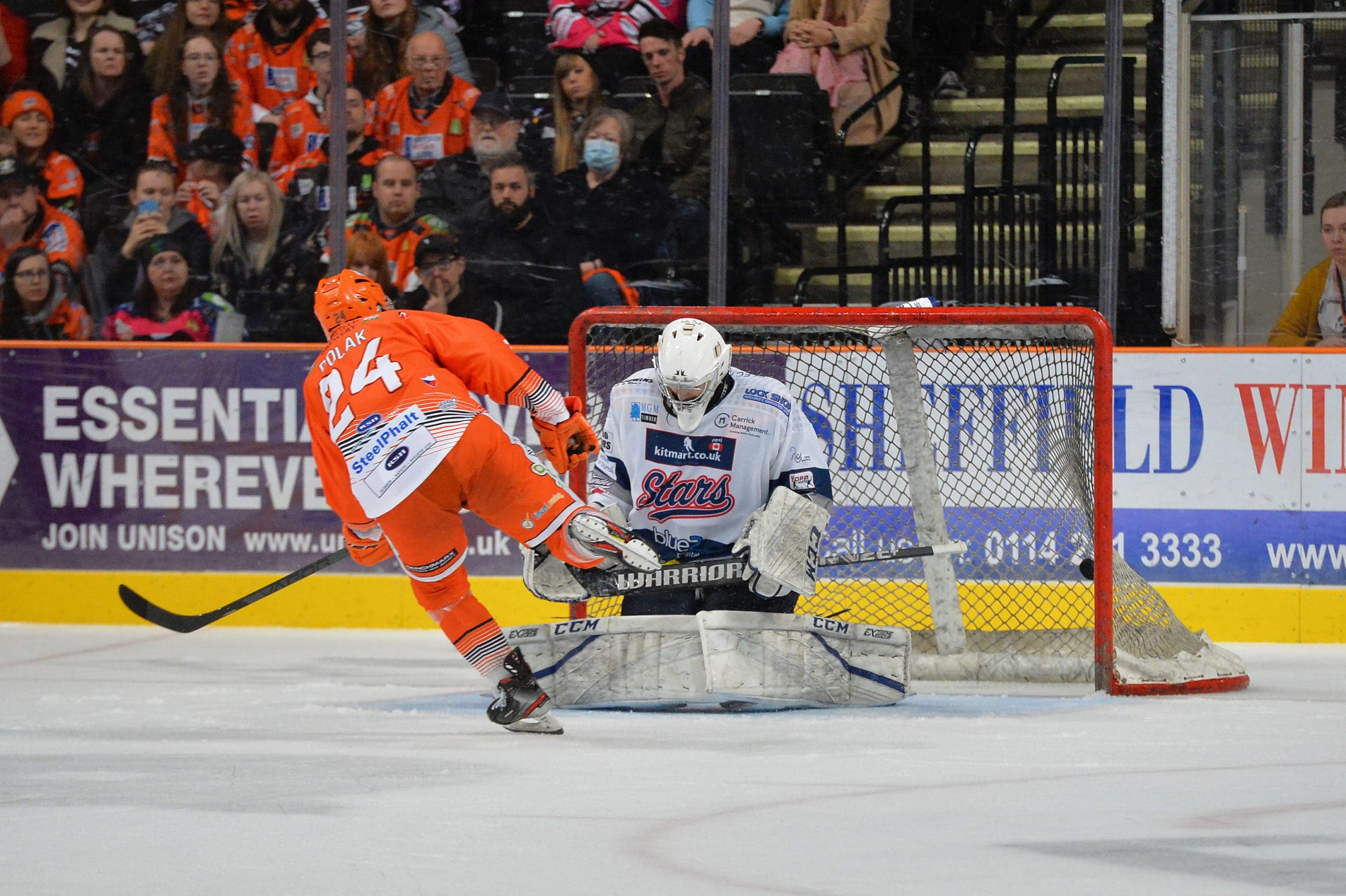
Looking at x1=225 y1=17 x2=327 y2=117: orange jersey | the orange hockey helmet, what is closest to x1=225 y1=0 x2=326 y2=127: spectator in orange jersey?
x1=225 y1=17 x2=327 y2=117: orange jersey

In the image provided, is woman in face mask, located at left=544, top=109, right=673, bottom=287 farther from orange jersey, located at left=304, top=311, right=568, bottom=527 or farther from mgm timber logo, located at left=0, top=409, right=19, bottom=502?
orange jersey, located at left=304, top=311, right=568, bottom=527

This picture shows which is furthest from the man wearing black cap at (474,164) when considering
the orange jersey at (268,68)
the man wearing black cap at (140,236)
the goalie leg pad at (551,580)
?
the goalie leg pad at (551,580)

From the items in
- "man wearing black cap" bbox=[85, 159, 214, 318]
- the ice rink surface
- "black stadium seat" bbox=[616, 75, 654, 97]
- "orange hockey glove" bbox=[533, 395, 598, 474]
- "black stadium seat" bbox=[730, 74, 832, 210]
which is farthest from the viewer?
"man wearing black cap" bbox=[85, 159, 214, 318]

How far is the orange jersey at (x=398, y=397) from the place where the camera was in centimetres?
412

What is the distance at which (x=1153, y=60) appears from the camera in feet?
20.4

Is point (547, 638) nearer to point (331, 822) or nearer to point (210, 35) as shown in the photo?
point (331, 822)

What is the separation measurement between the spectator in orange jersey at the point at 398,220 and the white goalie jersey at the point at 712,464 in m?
2.58

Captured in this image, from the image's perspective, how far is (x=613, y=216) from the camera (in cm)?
687

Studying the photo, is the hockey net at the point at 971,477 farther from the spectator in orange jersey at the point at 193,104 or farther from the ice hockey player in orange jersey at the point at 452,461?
the spectator in orange jersey at the point at 193,104

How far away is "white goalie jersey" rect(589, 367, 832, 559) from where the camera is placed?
4582 millimetres

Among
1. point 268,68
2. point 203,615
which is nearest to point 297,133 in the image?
point 268,68

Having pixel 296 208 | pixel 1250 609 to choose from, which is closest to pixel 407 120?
pixel 296 208

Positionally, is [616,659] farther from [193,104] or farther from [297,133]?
[193,104]

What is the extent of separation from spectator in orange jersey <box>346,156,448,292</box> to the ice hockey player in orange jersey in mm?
2686
